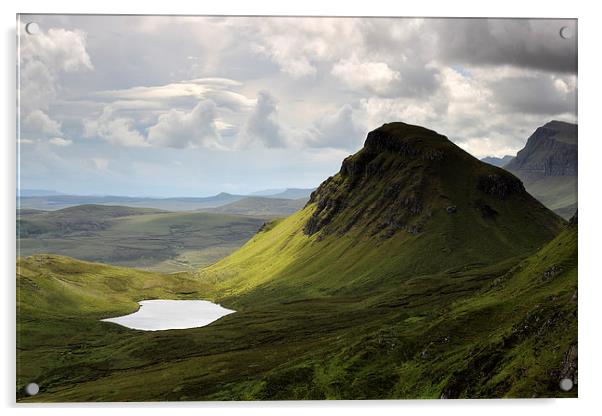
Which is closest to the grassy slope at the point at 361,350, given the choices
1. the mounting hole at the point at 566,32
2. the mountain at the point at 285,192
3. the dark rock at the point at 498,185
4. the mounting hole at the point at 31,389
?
the mounting hole at the point at 31,389

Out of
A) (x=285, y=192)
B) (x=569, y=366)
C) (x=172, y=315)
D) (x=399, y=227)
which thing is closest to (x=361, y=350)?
(x=569, y=366)

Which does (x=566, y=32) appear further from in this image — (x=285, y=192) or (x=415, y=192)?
(x=415, y=192)

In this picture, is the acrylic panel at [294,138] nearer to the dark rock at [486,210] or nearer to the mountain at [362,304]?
the mountain at [362,304]

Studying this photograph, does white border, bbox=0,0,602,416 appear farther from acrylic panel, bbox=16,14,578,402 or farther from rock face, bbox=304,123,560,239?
rock face, bbox=304,123,560,239

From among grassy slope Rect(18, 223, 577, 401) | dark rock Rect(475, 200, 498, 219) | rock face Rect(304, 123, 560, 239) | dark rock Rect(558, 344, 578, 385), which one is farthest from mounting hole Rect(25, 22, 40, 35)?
dark rock Rect(475, 200, 498, 219)
